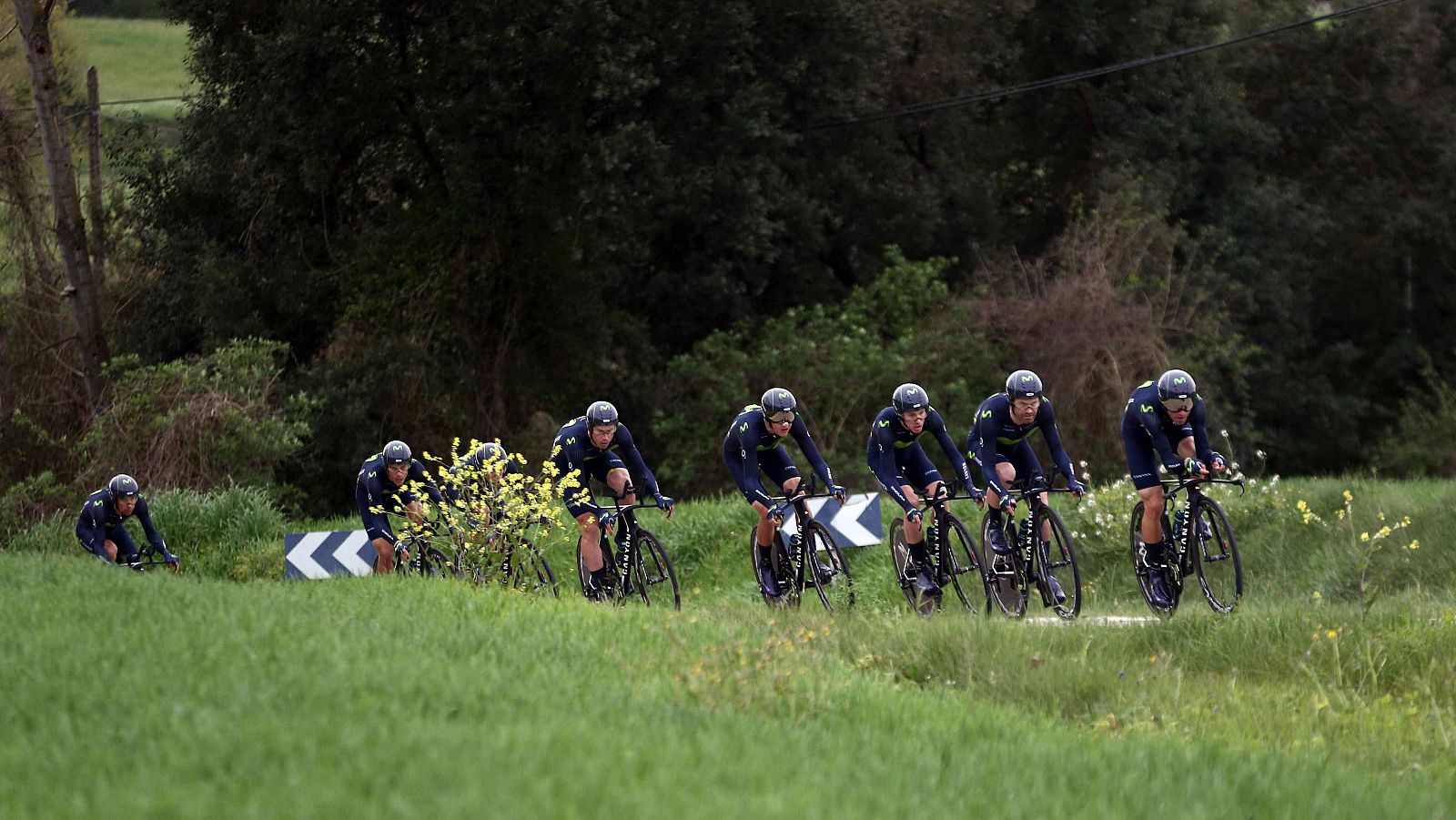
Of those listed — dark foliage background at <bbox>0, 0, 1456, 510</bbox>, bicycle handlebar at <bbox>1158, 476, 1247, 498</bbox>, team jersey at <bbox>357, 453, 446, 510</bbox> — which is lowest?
bicycle handlebar at <bbox>1158, 476, 1247, 498</bbox>

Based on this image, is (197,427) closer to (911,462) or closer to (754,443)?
(754,443)

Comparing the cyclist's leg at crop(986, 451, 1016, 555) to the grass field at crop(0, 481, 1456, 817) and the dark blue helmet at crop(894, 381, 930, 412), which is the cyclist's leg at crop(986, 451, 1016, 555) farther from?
the grass field at crop(0, 481, 1456, 817)

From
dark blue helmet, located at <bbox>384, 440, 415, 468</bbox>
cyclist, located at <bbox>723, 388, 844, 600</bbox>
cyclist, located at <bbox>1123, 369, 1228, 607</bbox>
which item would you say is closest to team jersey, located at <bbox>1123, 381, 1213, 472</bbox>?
cyclist, located at <bbox>1123, 369, 1228, 607</bbox>

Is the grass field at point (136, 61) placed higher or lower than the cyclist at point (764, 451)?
higher

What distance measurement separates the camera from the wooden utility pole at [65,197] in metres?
27.2

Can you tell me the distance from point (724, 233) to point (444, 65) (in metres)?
6.98

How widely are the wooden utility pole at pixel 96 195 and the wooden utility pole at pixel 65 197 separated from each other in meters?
3.47

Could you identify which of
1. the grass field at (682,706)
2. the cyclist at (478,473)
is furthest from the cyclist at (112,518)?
the cyclist at (478,473)

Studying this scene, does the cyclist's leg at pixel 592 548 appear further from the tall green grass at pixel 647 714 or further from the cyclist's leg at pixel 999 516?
the cyclist's leg at pixel 999 516

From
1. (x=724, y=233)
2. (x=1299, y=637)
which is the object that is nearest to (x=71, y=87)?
(x=724, y=233)

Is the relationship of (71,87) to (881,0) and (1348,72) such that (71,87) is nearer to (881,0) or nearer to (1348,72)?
(881,0)

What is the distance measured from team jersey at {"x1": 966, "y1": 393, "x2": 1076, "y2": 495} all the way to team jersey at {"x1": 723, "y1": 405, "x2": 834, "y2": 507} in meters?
1.39

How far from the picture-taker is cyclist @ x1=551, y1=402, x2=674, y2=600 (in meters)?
14.3

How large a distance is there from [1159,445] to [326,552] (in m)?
9.80
